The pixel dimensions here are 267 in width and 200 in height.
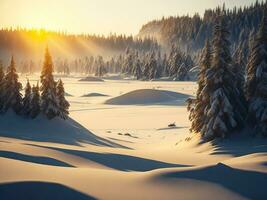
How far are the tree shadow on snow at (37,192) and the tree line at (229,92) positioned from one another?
2052 centimetres

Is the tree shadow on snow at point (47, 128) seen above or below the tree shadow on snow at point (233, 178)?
below

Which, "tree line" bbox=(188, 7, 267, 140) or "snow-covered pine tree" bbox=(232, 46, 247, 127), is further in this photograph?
"snow-covered pine tree" bbox=(232, 46, 247, 127)

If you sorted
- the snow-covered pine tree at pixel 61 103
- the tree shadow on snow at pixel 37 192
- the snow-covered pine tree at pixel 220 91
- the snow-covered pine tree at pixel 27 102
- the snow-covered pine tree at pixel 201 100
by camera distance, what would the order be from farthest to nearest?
the snow-covered pine tree at pixel 61 103 < the snow-covered pine tree at pixel 27 102 < the snow-covered pine tree at pixel 201 100 < the snow-covered pine tree at pixel 220 91 < the tree shadow on snow at pixel 37 192

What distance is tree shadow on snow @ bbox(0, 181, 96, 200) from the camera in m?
8.71

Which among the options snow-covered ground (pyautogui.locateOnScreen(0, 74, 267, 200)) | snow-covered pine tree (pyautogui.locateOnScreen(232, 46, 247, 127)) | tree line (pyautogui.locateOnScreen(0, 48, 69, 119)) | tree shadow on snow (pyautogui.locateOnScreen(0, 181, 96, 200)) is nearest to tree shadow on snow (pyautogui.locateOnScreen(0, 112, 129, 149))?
snow-covered ground (pyautogui.locateOnScreen(0, 74, 267, 200))

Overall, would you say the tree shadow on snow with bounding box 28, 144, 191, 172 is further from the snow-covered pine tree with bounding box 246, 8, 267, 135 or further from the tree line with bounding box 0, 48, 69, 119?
the tree line with bounding box 0, 48, 69, 119

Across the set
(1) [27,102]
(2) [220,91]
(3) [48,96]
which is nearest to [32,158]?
(2) [220,91]

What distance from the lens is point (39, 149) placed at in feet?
57.6

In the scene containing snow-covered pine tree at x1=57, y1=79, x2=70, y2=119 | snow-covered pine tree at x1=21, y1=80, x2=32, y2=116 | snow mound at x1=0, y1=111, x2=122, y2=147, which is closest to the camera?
snow mound at x1=0, y1=111, x2=122, y2=147

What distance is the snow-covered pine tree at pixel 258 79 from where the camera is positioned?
27969 mm

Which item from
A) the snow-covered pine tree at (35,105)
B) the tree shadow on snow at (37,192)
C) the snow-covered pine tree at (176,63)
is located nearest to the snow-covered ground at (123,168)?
the tree shadow on snow at (37,192)

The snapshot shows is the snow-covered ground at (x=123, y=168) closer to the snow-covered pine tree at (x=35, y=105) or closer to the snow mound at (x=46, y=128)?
the snow mound at (x=46, y=128)

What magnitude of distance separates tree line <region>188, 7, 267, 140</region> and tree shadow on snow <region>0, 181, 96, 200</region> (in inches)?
808

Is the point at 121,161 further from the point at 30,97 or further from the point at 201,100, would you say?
the point at 30,97
